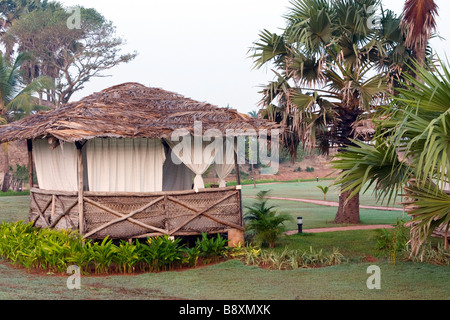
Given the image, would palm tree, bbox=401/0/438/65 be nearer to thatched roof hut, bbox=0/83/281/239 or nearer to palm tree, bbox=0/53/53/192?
thatched roof hut, bbox=0/83/281/239

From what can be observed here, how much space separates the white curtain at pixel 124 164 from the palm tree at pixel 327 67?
485 cm

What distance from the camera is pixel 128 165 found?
12.2 m

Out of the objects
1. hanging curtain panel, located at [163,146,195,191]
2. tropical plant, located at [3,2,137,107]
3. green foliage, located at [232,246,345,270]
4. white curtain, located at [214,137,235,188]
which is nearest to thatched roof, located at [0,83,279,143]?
white curtain, located at [214,137,235,188]

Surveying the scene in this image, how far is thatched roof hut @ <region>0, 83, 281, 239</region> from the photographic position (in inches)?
448

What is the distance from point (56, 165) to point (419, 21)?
10493mm

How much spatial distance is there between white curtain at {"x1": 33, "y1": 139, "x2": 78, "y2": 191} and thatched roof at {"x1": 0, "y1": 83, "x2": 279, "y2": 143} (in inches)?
28.7

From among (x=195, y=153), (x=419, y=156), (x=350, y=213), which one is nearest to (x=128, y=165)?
(x=195, y=153)

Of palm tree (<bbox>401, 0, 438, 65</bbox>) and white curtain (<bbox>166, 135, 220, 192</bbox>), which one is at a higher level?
palm tree (<bbox>401, 0, 438, 65</bbox>)

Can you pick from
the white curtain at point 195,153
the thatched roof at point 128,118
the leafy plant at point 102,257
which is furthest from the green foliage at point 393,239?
the leafy plant at point 102,257

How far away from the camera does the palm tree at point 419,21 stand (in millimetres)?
14867

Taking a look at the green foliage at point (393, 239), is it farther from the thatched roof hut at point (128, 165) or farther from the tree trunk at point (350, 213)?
the tree trunk at point (350, 213)

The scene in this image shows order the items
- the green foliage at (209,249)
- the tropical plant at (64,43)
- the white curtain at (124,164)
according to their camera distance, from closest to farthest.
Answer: the green foliage at (209,249)
the white curtain at (124,164)
the tropical plant at (64,43)
